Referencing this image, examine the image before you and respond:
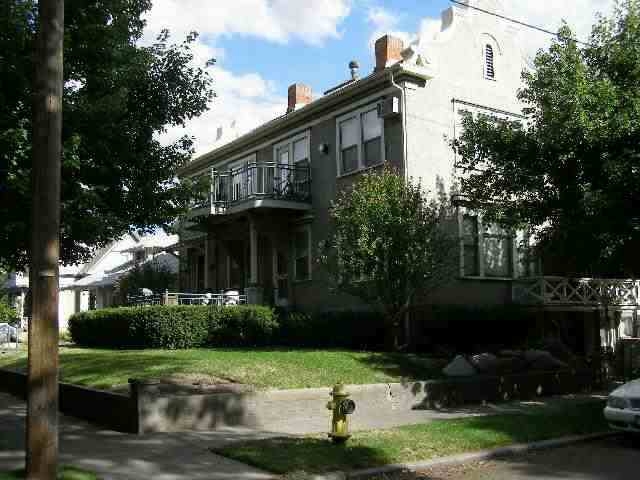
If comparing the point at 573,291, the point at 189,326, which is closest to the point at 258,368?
the point at 189,326

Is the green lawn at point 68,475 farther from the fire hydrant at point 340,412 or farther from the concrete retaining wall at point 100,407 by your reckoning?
the fire hydrant at point 340,412

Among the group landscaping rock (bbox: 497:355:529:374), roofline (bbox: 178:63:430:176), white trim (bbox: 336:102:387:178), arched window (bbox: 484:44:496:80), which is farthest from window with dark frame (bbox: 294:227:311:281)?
landscaping rock (bbox: 497:355:529:374)

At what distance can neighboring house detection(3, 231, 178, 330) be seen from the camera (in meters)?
38.0

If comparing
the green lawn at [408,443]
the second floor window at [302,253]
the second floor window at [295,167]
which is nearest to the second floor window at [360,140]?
the second floor window at [295,167]

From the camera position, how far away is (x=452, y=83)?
19875mm

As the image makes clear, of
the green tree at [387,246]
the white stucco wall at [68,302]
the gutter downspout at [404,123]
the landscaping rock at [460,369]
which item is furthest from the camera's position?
the white stucco wall at [68,302]

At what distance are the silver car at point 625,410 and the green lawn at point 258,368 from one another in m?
4.30

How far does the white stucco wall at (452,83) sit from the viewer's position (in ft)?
61.9

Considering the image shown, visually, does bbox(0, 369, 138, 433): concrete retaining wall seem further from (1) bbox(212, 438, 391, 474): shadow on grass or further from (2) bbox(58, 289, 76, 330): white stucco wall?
(2) bbox(58, 289, 76, 330): white stucco wall

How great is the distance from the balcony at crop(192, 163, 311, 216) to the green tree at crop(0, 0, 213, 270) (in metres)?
8.95

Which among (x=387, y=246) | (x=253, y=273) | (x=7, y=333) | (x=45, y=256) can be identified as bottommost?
(x=7, y=333)

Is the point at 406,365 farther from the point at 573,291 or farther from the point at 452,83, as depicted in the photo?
the point at 452,83

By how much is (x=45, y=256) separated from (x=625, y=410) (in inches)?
311

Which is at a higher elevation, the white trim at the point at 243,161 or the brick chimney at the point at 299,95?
the brick chimney at the point at 299,95
